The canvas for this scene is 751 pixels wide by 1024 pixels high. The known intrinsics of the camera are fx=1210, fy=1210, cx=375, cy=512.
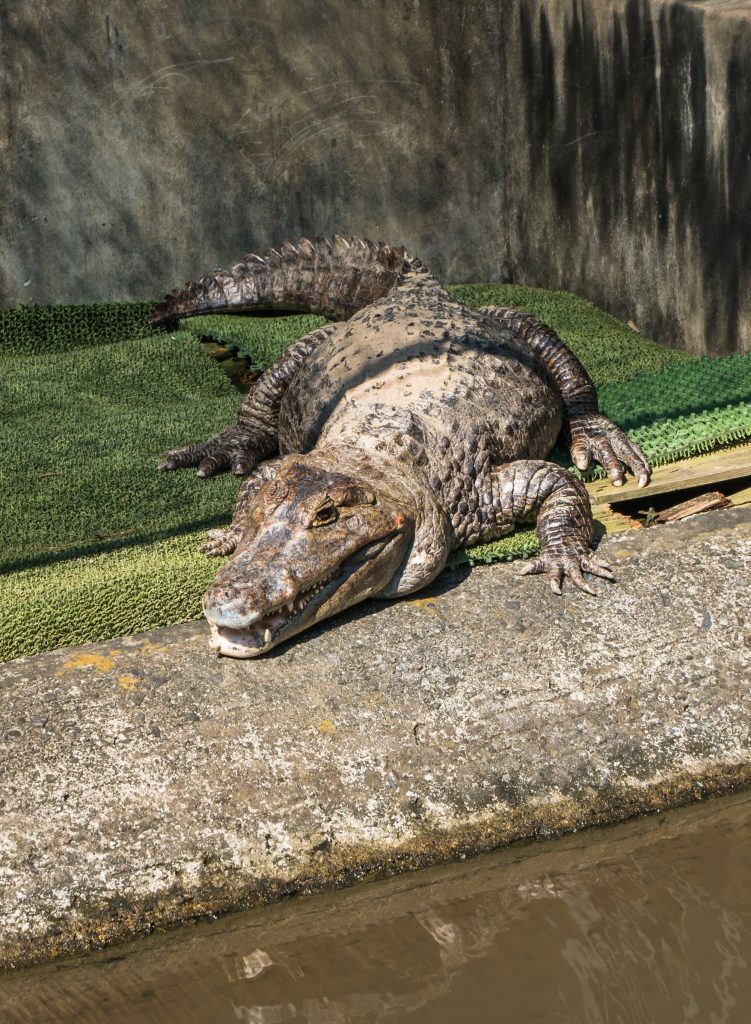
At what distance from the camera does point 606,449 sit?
4.72m

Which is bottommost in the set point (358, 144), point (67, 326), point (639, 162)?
point (67, 326)

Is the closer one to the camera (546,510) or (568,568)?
(568,568)

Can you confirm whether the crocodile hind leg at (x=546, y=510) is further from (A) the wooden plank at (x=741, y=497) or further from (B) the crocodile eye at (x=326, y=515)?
(B) the crocodile eye at (x=326, y=515)

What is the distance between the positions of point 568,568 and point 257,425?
6.30 ft

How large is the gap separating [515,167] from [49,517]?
4.24 meters

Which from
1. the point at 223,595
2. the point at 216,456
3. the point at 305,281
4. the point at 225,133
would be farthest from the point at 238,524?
the point at 225,133

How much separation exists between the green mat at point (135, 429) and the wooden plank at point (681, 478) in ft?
0.33

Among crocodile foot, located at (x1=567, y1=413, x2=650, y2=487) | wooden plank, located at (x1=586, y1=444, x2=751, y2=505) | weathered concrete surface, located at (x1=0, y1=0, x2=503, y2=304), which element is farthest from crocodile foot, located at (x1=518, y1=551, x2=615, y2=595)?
weathered concrete surface, located at (x1=0, y1=0, x2=503, y2=304)

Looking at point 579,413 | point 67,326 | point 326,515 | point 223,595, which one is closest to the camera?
point 223,595

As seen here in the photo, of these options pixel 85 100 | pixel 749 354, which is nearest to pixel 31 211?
pixel 85 100

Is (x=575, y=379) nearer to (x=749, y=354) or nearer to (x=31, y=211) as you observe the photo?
(x=749, y=354)

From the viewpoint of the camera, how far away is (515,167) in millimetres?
7543

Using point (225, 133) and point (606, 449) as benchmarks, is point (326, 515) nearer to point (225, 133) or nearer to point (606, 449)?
point (606, 449)

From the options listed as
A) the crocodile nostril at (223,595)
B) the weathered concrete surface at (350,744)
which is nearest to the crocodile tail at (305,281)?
the weathered concrete surface at (350,744)
